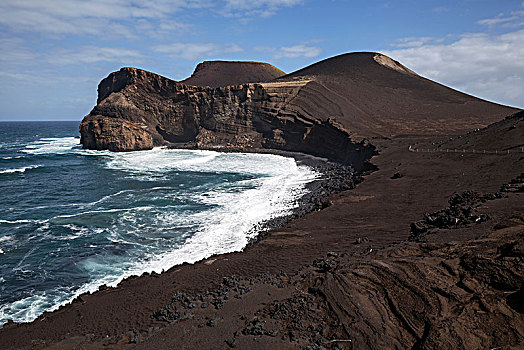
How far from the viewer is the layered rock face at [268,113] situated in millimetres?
53562

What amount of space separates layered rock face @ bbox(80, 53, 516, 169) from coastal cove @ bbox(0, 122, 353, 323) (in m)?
12.6

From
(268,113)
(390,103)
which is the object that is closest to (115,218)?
(268,113)

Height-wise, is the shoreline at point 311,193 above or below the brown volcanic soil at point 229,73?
below

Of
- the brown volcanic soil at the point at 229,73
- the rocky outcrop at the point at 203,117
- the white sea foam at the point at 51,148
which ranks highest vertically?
the brown volcanic soil at the point at 229,73

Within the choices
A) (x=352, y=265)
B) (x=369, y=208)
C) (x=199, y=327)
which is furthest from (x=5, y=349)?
(x=369, y=208)

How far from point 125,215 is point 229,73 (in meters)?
113

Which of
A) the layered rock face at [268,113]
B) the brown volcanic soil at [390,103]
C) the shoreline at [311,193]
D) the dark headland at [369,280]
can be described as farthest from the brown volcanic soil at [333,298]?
the layered rock face at [268,113]

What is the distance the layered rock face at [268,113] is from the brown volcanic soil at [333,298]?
117 feet

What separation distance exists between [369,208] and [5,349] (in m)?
17.5

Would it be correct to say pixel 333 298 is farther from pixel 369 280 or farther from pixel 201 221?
pixel 201 221

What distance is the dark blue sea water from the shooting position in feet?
52.5

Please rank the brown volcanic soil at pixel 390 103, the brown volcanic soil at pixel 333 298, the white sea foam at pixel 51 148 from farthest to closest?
the white sea foam at pixel 51 148 → the brown volcanic soil at pixel 390 103 → the brown volcanic soil at pixel 333 298

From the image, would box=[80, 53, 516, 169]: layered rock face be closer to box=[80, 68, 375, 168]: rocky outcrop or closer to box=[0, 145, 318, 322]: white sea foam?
box=[80, 68, 375, 168]: rocky outcrop

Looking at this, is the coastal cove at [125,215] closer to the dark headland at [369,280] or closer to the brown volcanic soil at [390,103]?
the dark headland at [369,280]
